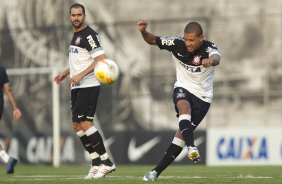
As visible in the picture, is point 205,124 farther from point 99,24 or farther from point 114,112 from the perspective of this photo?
point 99,24

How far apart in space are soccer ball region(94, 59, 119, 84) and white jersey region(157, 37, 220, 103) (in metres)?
0.79

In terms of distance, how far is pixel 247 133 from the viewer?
21516 mm

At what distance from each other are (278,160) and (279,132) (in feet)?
2.22

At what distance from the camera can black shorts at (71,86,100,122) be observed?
1219cm

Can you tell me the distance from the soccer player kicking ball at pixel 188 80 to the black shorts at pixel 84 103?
4.73ft

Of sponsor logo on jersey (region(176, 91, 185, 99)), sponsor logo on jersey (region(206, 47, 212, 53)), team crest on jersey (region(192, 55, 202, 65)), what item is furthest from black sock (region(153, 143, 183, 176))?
sponsor logo on jersey (region(206, 47, 212, 53))

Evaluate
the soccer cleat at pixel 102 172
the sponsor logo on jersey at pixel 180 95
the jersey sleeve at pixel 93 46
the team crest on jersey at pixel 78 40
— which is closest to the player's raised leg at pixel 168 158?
the sponsor logo on jersey at pixel 180 95

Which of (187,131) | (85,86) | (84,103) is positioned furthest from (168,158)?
(85,86)

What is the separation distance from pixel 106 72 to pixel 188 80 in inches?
42.6

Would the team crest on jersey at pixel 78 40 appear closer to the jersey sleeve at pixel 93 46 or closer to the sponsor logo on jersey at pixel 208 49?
the jersey sleeve at pixel 93 46

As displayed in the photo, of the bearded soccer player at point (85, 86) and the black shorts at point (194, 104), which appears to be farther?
the bearded soccer player at point (85, 86)

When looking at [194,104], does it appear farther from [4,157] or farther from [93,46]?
[4,157]

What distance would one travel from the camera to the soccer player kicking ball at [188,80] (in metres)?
10.9

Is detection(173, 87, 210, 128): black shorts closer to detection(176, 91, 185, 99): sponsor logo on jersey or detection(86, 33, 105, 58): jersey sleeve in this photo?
detection(176, 91, 185, 99): sponsor logo on jersey
